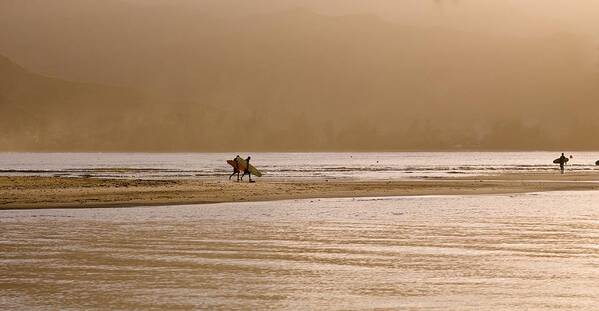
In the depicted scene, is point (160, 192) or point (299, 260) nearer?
point (299, 260)

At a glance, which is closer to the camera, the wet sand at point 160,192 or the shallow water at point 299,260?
the shallow water at point 299,260

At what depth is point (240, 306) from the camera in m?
15.3

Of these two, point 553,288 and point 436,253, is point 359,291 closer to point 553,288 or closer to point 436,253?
point 553,288

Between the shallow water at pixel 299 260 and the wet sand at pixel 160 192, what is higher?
the wet sand at pixel 160 192

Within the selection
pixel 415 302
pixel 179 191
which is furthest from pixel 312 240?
pixel 179 191

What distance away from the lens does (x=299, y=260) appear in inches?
852

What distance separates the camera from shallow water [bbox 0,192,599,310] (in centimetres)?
1612

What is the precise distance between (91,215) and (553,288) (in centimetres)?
2486

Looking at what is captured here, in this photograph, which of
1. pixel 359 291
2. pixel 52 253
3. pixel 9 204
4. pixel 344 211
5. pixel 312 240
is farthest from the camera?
pixel 9 204

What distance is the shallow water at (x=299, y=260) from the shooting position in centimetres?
1612

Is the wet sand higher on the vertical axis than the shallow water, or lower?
higher

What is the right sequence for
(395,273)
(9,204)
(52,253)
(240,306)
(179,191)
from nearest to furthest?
(240,306) < (395,273) < (52,253) < (9,204) < (179,191)

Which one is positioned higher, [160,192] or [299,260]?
[160,192]

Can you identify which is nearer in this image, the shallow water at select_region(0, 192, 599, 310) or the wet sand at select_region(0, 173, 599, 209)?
the shallow water at select_region(0, 192, 599, 310)
